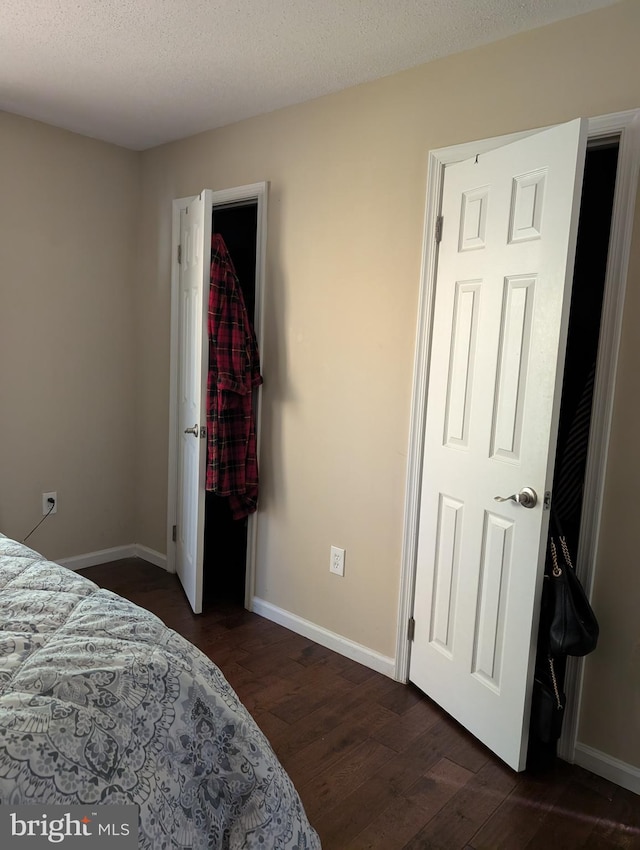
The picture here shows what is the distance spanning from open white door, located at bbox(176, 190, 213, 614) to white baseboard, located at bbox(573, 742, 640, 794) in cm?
181

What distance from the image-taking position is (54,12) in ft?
6.86

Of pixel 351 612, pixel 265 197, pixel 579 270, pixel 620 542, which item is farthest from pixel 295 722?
pixel 265 197

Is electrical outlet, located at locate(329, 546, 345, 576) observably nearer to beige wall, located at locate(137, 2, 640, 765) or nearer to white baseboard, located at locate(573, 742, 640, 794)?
beige wall, located at locate(137, 2, 640, 765)

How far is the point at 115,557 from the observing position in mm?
3820

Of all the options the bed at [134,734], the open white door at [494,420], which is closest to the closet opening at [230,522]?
the open white door at [494,420]

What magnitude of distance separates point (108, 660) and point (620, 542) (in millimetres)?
1567

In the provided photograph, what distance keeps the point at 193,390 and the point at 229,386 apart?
277 millimetres

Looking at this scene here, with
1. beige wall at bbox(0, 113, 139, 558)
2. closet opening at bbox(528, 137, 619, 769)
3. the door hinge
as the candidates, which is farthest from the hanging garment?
closet opening at bbox(528, 137, 619, 769)

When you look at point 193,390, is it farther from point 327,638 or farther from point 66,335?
point 327,638

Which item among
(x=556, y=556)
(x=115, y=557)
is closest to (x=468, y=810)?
(x=556, y=556)

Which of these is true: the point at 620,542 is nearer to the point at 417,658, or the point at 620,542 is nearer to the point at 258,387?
the point at 417,658

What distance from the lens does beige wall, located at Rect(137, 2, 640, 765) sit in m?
1.96

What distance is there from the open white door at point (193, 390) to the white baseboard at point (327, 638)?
1.12 ft

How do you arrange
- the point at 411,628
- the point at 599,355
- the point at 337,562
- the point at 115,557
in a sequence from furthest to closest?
the point at 115,557, the point at 337,562, the point at 411,628, the point at 599,355
